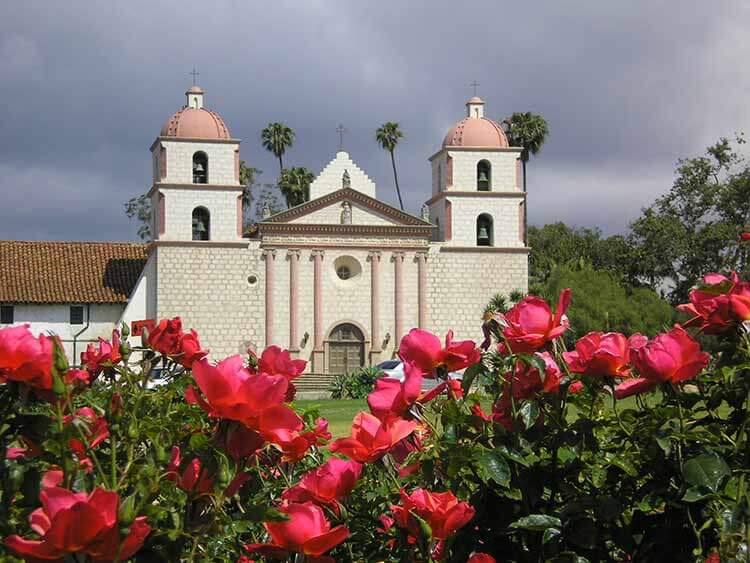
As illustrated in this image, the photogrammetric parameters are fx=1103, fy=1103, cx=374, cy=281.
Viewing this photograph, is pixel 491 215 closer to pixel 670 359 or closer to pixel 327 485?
pixel 670 359

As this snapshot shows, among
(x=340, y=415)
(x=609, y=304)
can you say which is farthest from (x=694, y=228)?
(x=340, y=415)

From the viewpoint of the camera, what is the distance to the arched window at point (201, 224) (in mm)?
39688

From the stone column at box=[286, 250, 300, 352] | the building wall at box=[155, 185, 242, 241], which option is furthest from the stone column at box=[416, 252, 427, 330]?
the building wall at box=[155, 185, 242, 241]

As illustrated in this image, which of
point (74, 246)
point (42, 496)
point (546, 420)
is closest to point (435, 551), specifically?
point (546, 420)

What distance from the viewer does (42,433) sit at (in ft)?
8.95

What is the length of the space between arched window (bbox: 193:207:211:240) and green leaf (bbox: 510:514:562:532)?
37145mm

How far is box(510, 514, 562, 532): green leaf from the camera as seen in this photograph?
3047 mm

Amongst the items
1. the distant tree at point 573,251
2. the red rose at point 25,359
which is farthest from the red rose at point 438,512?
the distant tree at point 573,251

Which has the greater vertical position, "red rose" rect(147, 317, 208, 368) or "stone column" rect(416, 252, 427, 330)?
"stone column" rect(416, 252, 427, 330)

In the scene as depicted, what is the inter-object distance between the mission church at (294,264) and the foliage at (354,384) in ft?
15.5

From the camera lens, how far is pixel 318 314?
4006 centimetres

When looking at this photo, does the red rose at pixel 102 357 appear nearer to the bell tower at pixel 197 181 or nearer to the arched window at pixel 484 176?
the bell tower at pixel 197 181

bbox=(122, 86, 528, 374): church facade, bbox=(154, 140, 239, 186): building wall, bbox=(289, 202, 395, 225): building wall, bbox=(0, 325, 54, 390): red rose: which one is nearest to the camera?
bbox=(0, 325, 54, 390): red rose

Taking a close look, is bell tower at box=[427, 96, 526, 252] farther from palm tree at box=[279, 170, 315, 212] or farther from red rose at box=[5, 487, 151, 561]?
red rose at box=[5, 487, 151, 561]
